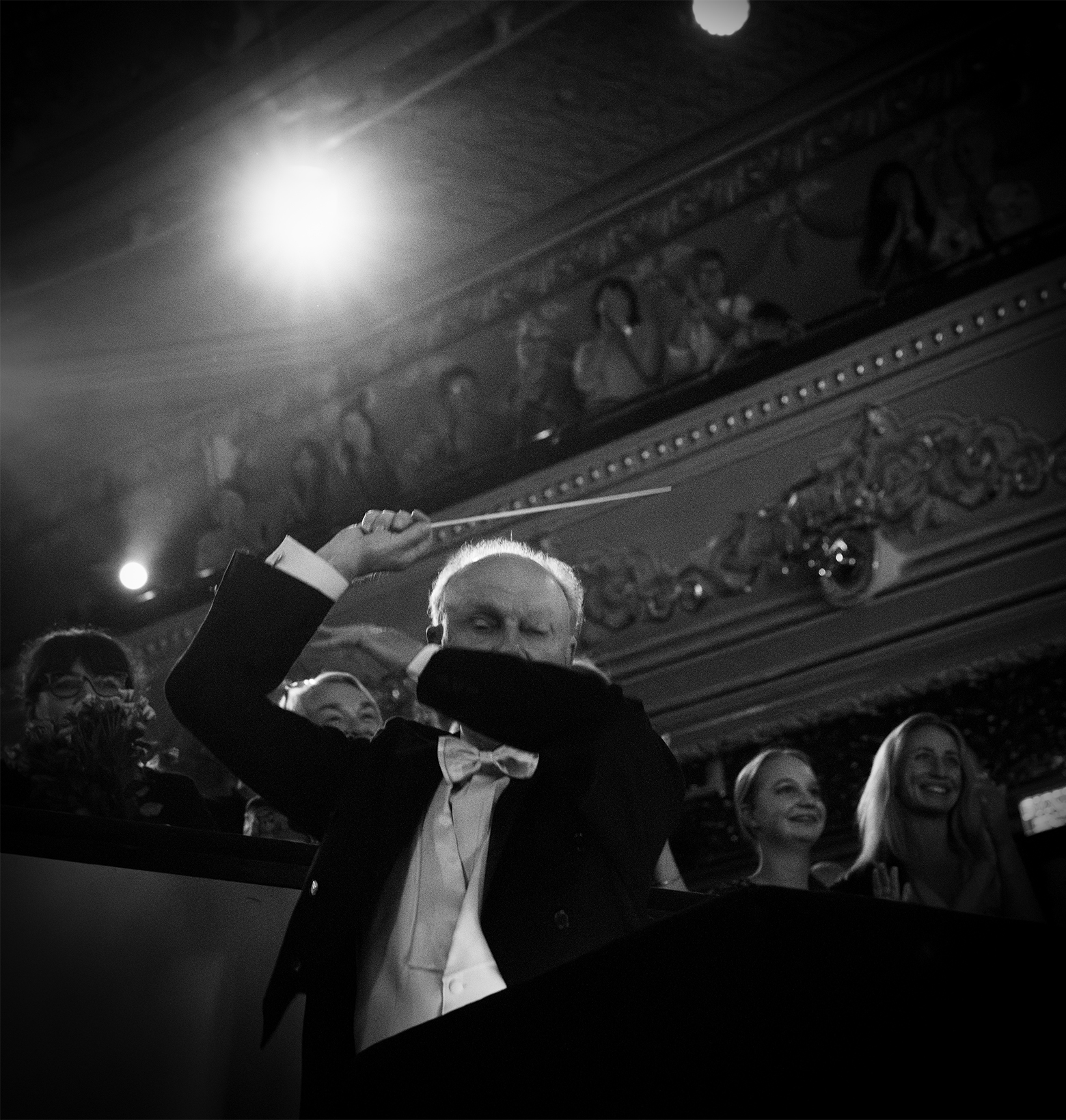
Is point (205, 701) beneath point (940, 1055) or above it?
above

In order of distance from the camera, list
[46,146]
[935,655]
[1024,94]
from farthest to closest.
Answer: [46,146] → [1024,94] → [935,655]

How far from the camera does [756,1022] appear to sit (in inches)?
47.2

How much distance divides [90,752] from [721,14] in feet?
23.0

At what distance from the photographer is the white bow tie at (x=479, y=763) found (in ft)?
6.75

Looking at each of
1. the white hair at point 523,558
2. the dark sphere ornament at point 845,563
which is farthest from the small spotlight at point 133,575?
the white hair at point 523,558

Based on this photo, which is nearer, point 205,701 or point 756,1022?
point 756,1022

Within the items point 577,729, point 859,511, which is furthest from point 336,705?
point 859,511

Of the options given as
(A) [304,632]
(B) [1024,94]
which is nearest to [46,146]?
(B) [1024,94]

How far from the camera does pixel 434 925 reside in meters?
1.90

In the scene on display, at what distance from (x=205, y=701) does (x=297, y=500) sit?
27.4 ft

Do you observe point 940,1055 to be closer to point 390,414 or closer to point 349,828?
point 349,828

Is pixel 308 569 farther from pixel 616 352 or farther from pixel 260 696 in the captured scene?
pixel 616 352

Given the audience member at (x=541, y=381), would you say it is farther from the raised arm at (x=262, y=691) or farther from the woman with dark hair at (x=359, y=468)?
the raised arm at (x=262, y=691)

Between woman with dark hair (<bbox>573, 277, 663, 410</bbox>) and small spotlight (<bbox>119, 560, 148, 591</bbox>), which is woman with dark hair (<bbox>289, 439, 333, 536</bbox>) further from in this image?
woman with dark hair (<bbox>573, 277, 663, 410</bbox>)
